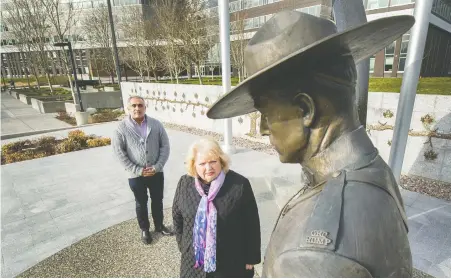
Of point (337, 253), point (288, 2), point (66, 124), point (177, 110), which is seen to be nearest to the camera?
point (337, 253)

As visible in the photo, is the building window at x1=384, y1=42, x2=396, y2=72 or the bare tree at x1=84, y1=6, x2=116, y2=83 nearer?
the building window at x1=384, y1=42, x2=396, y2=72

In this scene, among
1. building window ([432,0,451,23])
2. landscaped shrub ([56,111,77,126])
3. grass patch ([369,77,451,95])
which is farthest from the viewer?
building window ([432,0,451,23])

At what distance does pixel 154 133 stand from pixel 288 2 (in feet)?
87.7

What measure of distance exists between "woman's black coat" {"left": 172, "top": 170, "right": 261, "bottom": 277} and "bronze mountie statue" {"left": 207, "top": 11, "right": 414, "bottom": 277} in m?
1.36

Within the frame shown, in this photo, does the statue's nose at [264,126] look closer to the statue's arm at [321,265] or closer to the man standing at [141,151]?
the statue's arm at [321,265]

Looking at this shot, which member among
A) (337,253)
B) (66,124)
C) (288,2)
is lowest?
(66,124)

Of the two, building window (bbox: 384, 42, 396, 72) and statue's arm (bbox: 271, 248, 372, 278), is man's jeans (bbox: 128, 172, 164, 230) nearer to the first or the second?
statue's arm (bbox: 271, 248, 372, 278)

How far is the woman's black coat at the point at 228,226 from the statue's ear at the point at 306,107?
156cm

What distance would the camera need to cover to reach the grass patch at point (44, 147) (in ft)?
30.1

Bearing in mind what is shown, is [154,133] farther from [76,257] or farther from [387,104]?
[387,104]

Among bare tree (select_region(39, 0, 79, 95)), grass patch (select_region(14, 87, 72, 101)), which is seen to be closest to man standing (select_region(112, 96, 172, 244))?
bare tree (select_region(39, 0, 79, 95))

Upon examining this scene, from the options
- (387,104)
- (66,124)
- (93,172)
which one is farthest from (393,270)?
(66,124)

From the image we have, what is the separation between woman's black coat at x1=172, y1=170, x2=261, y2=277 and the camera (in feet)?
7.99

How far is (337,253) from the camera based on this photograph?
80 centimetres
